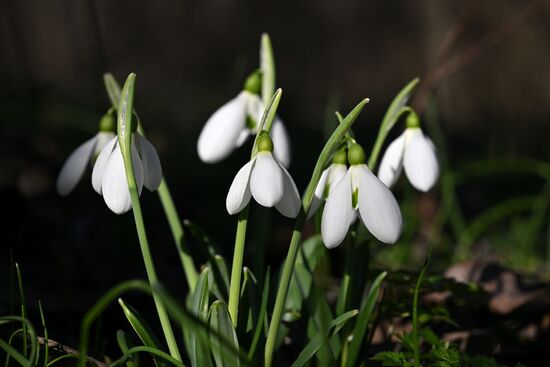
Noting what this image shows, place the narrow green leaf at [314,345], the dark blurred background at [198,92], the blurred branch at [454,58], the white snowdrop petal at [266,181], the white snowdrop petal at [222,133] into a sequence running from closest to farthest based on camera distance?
the white snowdrop petal at [266,181], the narrow green leaf at [314,345], the white snowdrop petal at [222,133], the dark blurred background at [198,92], the blurred branch at [454,58]

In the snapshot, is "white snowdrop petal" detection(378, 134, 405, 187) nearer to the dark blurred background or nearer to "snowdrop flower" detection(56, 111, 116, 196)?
"snowdrop flower" detection(56, 111, 116, 196)

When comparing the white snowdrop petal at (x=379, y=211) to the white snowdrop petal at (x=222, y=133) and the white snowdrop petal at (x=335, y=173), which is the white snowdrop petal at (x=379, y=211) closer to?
the white snowdrop petal at (x=335, y=173)

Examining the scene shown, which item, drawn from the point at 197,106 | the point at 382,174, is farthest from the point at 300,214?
the point at 197,106

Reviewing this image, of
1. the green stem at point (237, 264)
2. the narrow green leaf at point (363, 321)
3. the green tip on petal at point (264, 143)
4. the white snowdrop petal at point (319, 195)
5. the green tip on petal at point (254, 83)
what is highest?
the green tip on petal at point (254, 83)

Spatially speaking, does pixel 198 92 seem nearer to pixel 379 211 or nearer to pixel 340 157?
pixel 340 157

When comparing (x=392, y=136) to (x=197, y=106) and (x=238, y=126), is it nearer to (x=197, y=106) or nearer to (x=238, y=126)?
(x=197, y=106)

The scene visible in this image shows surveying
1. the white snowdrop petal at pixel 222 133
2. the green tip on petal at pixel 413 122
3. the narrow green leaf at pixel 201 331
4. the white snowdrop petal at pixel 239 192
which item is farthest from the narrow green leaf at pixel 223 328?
the green tip on petal at pixel 413 122

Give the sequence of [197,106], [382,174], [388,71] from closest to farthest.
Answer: [382,174] < [197,106] < [388,71]
